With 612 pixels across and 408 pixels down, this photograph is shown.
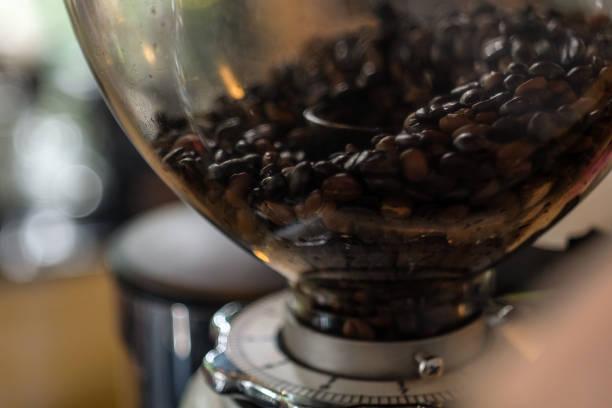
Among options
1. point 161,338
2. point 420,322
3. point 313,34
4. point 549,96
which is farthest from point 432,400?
point 161,338

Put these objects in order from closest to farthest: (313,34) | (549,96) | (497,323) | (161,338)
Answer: (549,96), (497,323), (313,34), (161,338)

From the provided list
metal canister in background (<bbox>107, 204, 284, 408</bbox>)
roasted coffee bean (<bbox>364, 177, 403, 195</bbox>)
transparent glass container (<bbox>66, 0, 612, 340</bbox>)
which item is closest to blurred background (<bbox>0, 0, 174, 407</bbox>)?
metal canister in background (<bbox>107, 204, 284, 408</bbox>)

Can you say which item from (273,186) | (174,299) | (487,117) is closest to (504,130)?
(487,117)

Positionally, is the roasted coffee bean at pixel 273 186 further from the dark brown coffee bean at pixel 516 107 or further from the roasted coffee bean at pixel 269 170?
the dark brown coffee bean at pixel 516 107

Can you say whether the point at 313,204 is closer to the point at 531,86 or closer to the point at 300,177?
the point at 300,177

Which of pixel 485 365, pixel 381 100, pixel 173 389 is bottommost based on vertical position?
pixel 173 389

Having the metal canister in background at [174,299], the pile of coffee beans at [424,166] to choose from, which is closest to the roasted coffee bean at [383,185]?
the pile of coffee beans at [424,166]

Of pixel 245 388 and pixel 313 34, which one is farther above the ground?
pixel 313 34

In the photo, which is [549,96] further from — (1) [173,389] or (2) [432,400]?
(1) [173,389]
